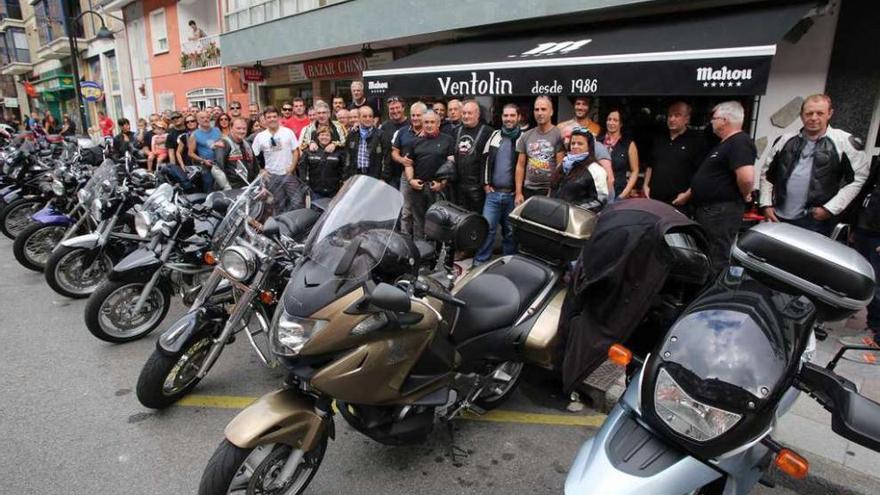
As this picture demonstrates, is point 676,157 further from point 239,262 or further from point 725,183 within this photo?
point 239,262

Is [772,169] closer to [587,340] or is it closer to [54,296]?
[587,340]

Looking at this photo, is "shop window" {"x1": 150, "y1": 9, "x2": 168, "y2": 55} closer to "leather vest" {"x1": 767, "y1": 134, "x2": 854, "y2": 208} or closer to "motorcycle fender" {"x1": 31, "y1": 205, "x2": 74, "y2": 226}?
"motorcycle fender" {"x1": 31, "y1": 205, "x2": 74, "y2": 226}

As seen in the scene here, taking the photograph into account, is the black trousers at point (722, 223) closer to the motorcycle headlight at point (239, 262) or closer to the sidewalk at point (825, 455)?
the sidewalk at point (825, 455)

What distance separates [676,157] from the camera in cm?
460

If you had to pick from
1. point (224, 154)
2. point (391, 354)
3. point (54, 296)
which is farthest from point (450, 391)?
point (224, 154)

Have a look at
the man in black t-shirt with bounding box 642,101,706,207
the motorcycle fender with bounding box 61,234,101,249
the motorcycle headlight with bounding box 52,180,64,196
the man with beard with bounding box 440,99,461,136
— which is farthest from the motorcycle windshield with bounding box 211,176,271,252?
the motorcycle headlight with bounding box 52,180,64,196

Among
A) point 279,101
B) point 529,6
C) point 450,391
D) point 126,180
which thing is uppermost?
point 529,6

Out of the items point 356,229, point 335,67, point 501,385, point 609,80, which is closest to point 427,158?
point 609,80

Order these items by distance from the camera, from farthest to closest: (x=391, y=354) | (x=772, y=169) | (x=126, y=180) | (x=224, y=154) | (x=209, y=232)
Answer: (x=224, y=154) → (x=126, y=180) → (x=772, y=169) → (x=209, y=232) → (x=391, y=354)

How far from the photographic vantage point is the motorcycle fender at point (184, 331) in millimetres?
2939

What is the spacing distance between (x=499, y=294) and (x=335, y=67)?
10.5 meters

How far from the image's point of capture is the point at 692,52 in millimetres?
4637

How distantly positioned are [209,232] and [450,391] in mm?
2445

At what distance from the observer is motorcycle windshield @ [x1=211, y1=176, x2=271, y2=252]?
10.6 ft
